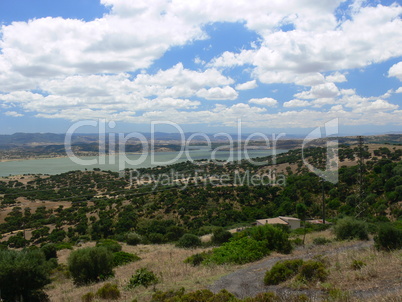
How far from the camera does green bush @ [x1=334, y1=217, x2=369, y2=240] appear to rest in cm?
1461

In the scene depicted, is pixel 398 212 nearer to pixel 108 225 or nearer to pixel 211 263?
pixel 211 263

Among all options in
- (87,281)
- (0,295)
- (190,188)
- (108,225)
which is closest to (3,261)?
(0,295)

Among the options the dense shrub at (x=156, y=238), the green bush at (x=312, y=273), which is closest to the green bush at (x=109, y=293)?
the green bush at (x=312, y=273)

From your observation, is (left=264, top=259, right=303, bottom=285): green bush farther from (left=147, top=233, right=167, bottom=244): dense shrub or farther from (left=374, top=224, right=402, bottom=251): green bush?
(left=147, top=233, right=167, bottom=244): dense shrub

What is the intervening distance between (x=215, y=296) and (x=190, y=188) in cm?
3689

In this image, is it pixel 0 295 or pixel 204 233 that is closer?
pixel 0 295

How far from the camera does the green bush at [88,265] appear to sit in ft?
38.2

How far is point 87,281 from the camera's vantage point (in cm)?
1166

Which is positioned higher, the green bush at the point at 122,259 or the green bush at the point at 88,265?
the green bush at the point at 88,265

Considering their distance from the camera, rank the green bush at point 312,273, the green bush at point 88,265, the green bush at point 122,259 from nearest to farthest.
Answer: the green bush at point 312,273
the green bush at point 88,265
the green bush at point 122,259

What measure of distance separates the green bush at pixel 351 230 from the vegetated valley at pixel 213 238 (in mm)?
55

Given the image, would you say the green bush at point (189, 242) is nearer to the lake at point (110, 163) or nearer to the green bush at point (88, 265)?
the green bush at point (88, 265)

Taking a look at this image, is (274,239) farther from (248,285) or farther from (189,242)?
(189,242)

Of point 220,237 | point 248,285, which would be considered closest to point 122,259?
point 220,237
